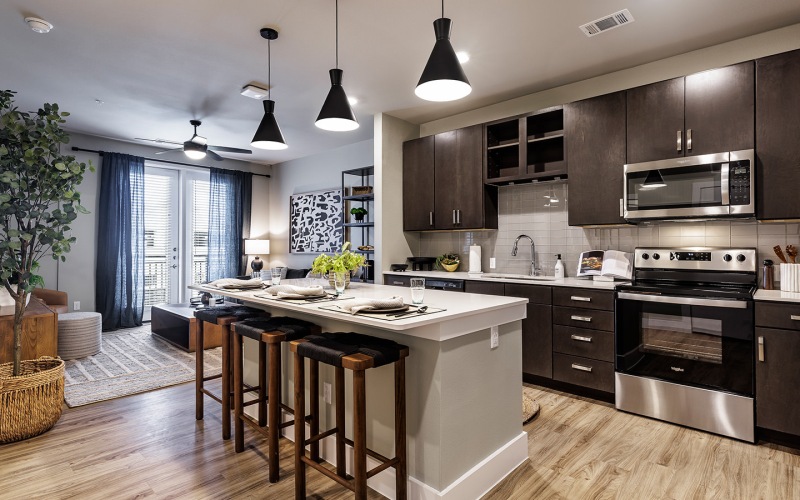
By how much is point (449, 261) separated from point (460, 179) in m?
0.88

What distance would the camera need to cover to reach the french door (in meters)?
6.46

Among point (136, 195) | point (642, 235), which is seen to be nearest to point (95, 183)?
point (136, 195)

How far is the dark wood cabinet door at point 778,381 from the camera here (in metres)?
2.41

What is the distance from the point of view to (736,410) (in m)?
2.59

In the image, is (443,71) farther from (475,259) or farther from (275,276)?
(475,259)

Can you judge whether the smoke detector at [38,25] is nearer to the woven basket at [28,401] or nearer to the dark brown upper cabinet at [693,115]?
the woven basket at [28,401]

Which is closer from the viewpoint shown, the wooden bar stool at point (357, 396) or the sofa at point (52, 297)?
Answer: the wooden bar stool at point (357, 396)

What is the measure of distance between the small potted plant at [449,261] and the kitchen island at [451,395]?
2.17m

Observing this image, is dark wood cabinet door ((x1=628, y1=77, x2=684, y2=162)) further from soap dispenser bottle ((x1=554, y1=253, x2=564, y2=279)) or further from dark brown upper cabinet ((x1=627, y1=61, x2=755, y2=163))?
soap dispenser bottle ((x1=554, y1=253, x2=564, y2=279))

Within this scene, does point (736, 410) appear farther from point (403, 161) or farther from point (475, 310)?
point (403, 161)

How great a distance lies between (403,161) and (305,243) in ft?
9.19

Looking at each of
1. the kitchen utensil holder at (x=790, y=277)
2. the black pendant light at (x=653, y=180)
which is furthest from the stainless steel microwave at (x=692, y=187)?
the kitchen utensil holder at (x=790, y=277)

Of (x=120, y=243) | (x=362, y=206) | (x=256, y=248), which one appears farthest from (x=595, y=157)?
(x=120, y=243)

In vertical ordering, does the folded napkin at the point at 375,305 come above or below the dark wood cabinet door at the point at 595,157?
below
